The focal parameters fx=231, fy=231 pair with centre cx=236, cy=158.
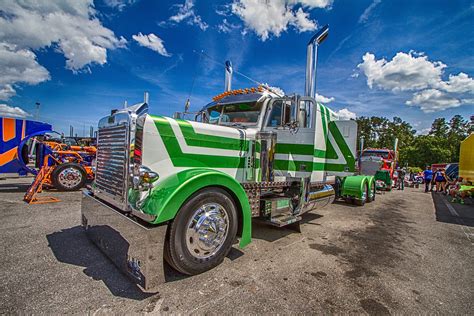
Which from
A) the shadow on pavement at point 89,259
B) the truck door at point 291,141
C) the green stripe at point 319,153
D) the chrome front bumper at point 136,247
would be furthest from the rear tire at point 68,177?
the green stripe at point 319,153

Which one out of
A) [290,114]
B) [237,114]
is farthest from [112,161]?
[290,114]

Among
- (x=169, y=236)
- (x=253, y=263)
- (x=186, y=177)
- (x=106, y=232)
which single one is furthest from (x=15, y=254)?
(x=253, y=263)

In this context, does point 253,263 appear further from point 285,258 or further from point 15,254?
point 15,254

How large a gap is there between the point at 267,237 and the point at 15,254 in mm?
3598

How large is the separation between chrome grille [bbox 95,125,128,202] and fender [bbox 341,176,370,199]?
739 cm

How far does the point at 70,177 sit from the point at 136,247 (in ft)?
21.8

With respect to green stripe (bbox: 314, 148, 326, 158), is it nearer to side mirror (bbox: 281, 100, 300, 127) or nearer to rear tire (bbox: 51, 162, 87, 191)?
side mirror (bbox: 281, 100, 300, 127)

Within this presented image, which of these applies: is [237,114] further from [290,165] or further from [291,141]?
[290,165]

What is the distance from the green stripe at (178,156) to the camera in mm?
2699

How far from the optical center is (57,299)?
2.15m

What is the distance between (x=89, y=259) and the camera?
2.95 metres

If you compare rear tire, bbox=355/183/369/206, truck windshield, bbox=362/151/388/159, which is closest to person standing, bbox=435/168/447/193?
truck windshield, bbox=362/151/388/159

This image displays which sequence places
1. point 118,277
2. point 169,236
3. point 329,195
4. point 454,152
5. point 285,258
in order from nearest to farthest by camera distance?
point 169,236 → point 118,277 → point 285,258 → point 329,195 → point 454,152

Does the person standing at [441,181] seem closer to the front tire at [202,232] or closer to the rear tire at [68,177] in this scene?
the front tire at [202,232]
